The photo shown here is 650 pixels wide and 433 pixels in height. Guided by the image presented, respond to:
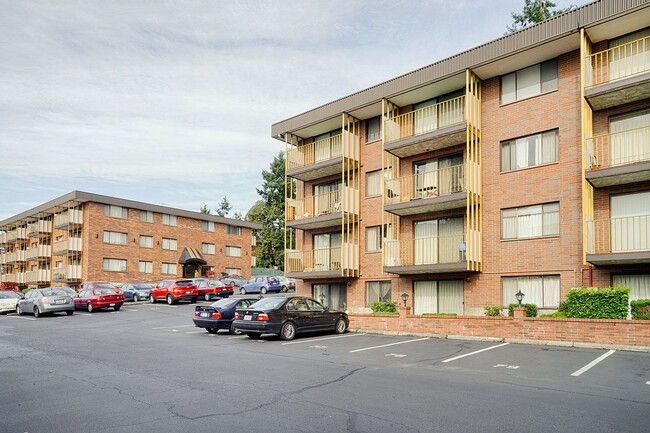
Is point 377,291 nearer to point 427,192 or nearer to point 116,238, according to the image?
point 427,192

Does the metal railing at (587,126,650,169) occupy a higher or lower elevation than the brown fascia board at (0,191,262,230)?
lower

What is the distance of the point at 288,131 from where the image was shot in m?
30.8

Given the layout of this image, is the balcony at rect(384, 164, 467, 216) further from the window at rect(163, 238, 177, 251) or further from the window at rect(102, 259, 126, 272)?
the window at rect(163, 238, 177, 251)

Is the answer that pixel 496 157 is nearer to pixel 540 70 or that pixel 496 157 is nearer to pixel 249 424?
pixel 540 70

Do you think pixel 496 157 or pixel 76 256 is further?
pixel 76 256

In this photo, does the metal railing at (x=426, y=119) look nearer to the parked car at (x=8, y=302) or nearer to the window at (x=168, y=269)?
the parked car at (x=8, y=302)

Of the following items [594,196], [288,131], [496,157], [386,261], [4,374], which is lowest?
[4,374]

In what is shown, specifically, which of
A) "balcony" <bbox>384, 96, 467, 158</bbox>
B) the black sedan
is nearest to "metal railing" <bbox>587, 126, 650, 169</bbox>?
"balcony" <bbox>384, 96, 467, 158</bbox>

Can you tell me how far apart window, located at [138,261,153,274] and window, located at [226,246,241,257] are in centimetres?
990

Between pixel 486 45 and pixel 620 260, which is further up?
pixel 486 45

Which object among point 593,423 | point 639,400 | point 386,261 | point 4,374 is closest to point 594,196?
point 386,261

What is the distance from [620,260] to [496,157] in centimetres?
659

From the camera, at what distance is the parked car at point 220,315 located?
21.2 meters

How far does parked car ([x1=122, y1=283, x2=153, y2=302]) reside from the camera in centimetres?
4150
